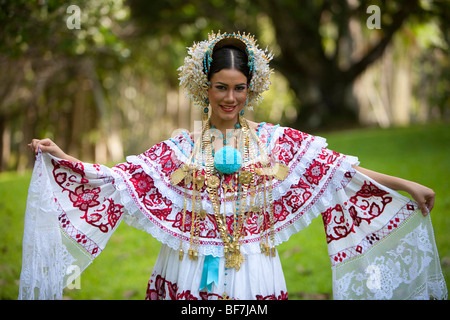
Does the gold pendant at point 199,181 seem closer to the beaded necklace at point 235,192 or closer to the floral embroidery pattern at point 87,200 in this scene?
the beaded necklace at point 235,192

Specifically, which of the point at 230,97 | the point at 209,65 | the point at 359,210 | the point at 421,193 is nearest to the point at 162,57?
the point at 209,65

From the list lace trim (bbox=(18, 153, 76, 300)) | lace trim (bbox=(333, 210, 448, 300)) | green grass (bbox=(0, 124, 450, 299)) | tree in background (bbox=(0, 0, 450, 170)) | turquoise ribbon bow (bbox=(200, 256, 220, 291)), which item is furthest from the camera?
tree in background (bbox=(0, 0, 450, 170))

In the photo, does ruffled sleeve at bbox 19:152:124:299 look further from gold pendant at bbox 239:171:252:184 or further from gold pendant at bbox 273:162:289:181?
gold pendant at bbox 273:162:289:181

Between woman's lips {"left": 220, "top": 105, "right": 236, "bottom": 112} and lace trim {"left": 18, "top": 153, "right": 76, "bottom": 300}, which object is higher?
woman's lips {"left": 220, "top": 105, "right": 236, "bottom": 112}

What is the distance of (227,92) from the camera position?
262cm

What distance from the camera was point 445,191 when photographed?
636cm

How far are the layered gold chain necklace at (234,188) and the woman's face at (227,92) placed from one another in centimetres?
22

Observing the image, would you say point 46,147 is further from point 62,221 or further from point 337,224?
point 337,224

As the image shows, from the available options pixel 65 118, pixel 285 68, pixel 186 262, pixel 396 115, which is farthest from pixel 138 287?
pixel 396 115

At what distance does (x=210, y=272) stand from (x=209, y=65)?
1152mm

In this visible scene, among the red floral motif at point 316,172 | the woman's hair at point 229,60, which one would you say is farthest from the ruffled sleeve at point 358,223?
the woman's hair at point 229,60

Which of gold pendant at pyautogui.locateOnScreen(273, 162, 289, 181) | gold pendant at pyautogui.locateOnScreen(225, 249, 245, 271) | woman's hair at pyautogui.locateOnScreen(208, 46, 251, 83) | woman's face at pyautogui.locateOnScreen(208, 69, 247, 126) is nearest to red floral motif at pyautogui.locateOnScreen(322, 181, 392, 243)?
gold pendant at pyautogui.locateOnScreen(273, 162, 289, 181)

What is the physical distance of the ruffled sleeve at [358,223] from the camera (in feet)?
8.89

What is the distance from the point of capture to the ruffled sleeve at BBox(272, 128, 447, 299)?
8.89ft
